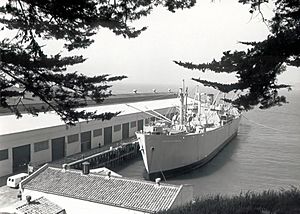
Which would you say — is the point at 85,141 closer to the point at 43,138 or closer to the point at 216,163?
the point at 43,138

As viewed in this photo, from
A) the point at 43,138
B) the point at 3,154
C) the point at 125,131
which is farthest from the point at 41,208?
the point at 125,131

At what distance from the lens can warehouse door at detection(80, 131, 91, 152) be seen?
17.1 meters

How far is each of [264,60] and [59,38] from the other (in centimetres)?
235

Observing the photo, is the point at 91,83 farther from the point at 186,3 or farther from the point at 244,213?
the point at 244,213

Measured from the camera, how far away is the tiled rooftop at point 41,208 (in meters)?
7.91

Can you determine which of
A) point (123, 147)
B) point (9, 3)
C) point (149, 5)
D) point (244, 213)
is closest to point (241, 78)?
point (149, 5)

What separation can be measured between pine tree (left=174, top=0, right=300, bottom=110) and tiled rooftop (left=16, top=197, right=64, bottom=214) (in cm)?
571

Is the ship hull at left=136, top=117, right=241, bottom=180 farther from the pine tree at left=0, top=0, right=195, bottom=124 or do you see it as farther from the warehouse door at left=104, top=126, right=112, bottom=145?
the pine tree at left=0, top=0, right=195, bottom=124

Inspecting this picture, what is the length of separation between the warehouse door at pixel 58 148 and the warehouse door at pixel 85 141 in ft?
4.47

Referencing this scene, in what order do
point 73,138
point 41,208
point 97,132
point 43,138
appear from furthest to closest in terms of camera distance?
point 97,132 < point 73,138 < point 43,138 < point 41,208

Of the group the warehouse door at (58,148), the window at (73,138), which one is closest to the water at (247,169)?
the window at (73,138)

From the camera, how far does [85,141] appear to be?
1741cm

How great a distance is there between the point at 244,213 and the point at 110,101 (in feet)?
57.0

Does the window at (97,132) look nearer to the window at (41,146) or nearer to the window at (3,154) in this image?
the window at (41,146)
